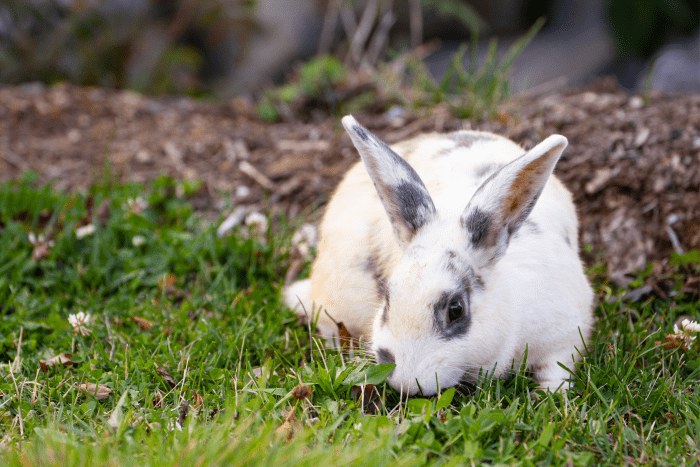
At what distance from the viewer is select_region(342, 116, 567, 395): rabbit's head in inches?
88.5

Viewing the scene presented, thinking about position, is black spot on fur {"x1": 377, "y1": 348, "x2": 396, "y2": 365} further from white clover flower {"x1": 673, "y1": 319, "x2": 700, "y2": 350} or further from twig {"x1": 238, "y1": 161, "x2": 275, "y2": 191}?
twig {"x1": 238, "y1": 161, "x2": 275, "y2": 191}

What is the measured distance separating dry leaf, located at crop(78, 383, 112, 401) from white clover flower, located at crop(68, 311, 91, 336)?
496 mm

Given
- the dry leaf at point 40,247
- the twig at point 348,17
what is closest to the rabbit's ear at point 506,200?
the dry leaf at point 40,247

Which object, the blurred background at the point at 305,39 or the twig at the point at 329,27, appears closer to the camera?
the blurred background at the point at 305,39

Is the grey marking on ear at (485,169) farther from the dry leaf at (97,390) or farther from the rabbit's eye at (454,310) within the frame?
→ the dry leaf at (97,390)

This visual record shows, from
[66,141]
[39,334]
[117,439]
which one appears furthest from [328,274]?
[66,141]

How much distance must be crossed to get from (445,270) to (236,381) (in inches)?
41.6

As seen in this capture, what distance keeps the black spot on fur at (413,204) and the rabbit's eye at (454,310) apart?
1.29 feet

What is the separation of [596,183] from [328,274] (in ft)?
7.26

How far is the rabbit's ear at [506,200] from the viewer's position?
229 cm

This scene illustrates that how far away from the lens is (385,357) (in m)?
2.34

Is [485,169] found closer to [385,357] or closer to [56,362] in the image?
[385,357]

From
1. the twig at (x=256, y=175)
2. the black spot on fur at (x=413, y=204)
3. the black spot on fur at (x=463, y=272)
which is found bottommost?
the black spot on fur at (x=463, y=272)

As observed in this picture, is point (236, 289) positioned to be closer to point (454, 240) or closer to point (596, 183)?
point (454, 240)
